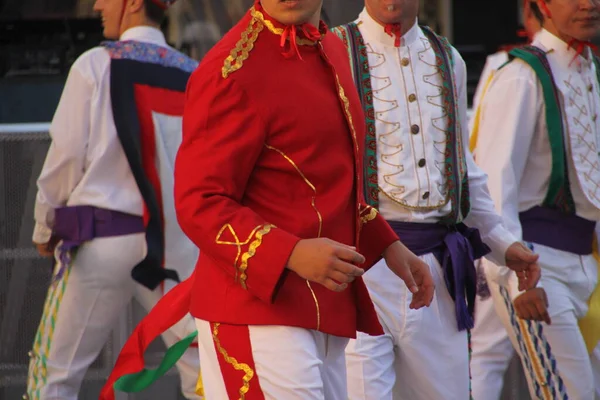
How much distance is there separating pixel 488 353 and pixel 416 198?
226 centimetres

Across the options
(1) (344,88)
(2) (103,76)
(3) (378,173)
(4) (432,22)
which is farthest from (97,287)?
(4) (432,22)

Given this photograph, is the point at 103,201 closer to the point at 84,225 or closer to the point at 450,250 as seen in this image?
the point at 84,225

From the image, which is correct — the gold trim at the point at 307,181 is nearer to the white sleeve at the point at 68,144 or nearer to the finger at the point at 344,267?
the finger at the point at 344,267

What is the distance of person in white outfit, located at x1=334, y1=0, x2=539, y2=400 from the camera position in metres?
4.28

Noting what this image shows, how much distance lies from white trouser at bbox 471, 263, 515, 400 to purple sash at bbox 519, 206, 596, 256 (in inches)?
39.4

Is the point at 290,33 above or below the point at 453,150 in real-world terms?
above

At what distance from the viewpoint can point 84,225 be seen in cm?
576

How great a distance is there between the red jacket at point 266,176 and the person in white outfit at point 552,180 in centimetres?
183

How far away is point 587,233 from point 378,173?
1374 mm

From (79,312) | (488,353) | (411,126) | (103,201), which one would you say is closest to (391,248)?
(411,126)

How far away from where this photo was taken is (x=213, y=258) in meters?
3.20

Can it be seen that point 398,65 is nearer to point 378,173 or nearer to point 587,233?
point 378,173

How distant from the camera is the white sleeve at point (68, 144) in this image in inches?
224

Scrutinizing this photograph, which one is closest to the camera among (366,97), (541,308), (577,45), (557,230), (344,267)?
(344,267)
